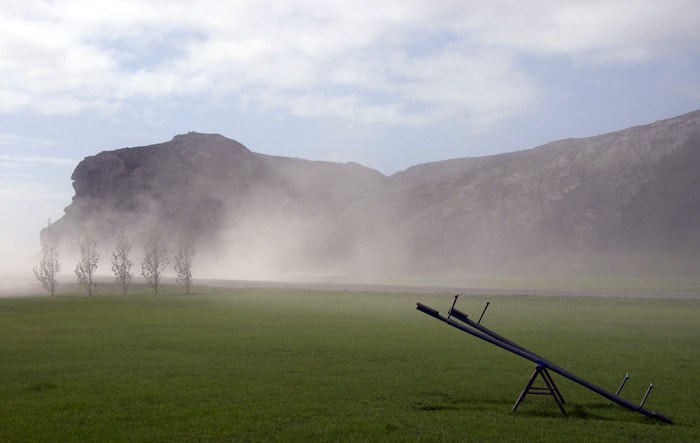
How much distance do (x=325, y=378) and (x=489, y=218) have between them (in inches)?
5939

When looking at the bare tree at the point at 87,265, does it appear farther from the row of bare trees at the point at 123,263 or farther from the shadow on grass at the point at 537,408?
the shadow on grass at the point at 537,408

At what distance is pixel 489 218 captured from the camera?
165 meters

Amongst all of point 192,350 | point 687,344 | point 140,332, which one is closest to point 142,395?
point 192,350

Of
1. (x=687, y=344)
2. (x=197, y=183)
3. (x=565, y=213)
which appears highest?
(x=197, y=183)

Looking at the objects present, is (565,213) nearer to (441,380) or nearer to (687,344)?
(687,344)

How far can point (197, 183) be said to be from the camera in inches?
7790

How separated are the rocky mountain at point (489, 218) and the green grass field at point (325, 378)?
10833 cm

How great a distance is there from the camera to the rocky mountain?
152m

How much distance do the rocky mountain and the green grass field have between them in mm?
108326

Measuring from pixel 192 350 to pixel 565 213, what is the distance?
15126 cm

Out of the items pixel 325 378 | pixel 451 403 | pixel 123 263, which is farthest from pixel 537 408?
pixel 123 263

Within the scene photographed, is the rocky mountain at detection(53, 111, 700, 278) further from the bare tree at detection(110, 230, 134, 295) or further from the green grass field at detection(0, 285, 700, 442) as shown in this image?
the green grass field at detection(0, 285, 700, 442)

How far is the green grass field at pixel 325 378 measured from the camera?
14.3 meters

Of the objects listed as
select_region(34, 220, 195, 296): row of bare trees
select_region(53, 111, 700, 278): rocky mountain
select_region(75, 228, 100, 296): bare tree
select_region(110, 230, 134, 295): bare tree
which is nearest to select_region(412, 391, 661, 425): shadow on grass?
select_region(34, 220, 195, 296): row of bare trees
